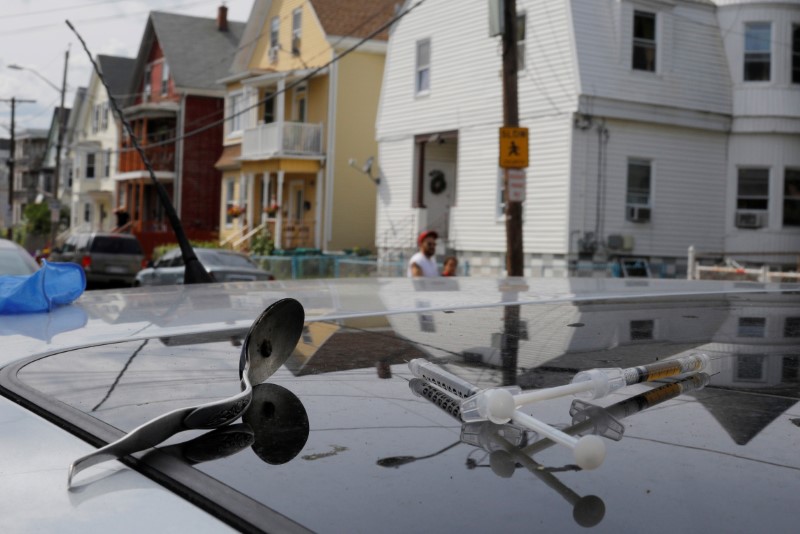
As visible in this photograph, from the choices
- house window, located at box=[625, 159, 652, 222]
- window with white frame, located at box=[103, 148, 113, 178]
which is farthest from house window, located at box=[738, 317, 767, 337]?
window with white frame, located at box=[103, 148, 113, 178]

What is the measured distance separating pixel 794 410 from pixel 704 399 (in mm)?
145

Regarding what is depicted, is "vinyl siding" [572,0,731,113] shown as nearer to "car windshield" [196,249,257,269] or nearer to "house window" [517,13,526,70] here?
"house window" [517,13,526,70]

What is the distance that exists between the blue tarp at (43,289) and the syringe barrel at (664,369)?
1.50 m

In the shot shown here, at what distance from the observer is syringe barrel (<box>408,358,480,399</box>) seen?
1565 millimetres

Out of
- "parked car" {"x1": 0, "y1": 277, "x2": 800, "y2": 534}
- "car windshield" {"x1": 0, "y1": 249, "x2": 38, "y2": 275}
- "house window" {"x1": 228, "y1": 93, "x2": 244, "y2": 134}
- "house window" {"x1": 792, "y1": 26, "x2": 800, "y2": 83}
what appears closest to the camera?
"parked car" {"x1": 0, "y1": 277, "x2": 800, "y2": 534}

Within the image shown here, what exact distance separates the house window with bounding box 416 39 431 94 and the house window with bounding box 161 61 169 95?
22.1m

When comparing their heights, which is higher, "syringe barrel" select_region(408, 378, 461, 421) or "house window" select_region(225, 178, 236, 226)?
"house window" select_region(225, 178, 236, 226)

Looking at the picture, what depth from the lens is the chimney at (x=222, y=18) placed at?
49094mm

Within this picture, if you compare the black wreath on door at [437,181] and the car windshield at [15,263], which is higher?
the black wreath on door at [437,181]

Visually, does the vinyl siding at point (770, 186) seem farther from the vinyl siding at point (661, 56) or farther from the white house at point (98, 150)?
the white house at point (98, 150)

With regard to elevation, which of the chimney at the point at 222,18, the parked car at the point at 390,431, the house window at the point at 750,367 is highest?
the chimney at the point at 222,18

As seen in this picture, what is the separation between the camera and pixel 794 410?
167 cm

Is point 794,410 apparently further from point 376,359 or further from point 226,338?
point 226,338

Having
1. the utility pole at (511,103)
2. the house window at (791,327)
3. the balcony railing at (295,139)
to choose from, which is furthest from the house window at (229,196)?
the house window at (791,327)
